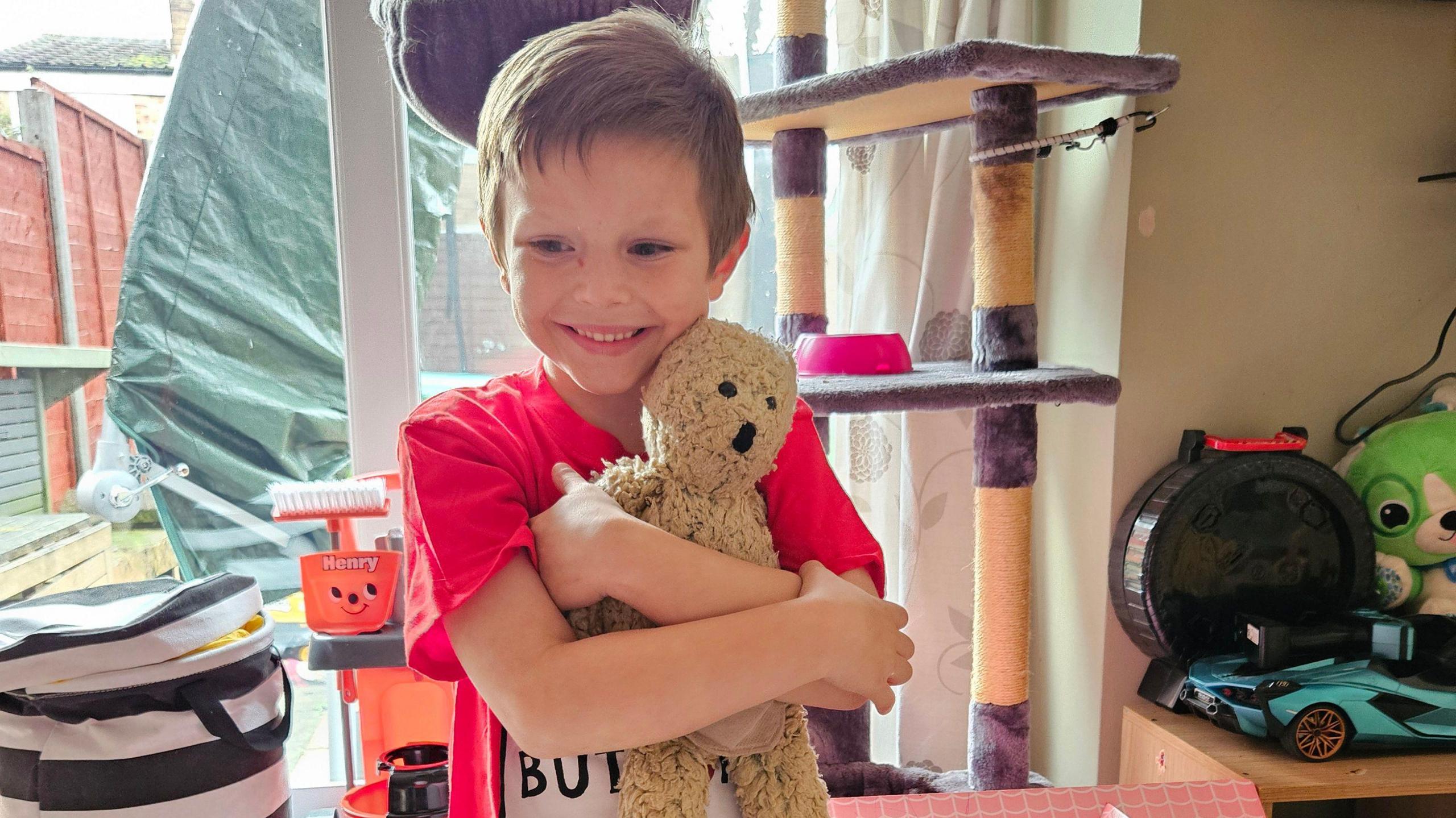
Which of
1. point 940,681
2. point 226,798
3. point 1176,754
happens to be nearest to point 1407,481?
point 1176,754

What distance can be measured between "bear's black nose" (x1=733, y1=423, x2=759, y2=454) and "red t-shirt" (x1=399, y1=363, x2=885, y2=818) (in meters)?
0.11

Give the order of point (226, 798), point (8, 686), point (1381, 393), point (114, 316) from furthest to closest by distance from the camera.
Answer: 1. point (114, 316)
2. point (1381, 393)
3. point (226, 798)
4. point (8, 686)

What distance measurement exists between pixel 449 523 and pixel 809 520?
10.2 inches

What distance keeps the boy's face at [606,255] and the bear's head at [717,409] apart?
0.03 meters

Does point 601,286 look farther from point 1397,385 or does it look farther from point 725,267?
point 1397,385

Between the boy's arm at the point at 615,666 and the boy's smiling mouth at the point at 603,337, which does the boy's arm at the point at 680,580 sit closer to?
the boy's arm at the point at 615,666

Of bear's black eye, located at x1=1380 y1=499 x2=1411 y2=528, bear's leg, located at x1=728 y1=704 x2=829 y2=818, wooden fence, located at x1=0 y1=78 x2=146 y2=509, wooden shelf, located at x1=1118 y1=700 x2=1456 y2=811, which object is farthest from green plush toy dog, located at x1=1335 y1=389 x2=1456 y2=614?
wooden fence, located at x1=0 y1=78 x2=146 y2=509

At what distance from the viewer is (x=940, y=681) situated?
142 centimetres

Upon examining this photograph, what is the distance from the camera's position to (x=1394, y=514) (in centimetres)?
121

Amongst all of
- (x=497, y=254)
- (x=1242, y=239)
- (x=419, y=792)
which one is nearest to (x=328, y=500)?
(x=419, y=792)

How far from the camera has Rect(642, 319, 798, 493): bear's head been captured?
550 mm

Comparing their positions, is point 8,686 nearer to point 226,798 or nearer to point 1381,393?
point 226,798

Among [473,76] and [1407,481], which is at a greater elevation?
[473,76]

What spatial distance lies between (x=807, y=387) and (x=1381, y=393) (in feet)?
3.06
